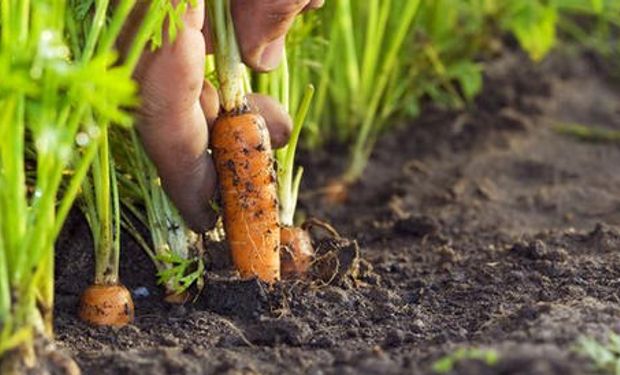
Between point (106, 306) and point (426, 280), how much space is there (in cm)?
72

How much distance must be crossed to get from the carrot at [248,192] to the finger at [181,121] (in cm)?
4

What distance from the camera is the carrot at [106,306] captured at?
2.46 meters

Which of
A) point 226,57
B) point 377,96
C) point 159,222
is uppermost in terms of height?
point 226,57

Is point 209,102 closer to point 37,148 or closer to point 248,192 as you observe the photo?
point 248,192

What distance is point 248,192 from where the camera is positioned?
2.56 metres

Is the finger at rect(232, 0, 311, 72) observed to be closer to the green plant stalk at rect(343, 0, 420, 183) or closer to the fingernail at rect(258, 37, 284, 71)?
the fingernail at rect(258, 37, 284, 71)

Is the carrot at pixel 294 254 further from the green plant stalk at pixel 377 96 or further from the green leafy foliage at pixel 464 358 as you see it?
the green plant stalk at pixel 377 96

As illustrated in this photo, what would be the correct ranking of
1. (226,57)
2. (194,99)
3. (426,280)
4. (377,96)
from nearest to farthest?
(194,99), (226,57), (426,280), (377,96)

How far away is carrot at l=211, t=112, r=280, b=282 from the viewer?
2521 mm

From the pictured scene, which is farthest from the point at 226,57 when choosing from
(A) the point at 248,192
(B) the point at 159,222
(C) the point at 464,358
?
(C) the point at 464,358

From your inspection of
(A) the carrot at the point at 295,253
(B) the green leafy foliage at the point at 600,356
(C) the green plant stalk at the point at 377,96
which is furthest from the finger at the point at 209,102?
(C) the green plant stalk at the point at 377,96

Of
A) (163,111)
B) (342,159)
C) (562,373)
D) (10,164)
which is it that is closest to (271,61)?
(163,111)

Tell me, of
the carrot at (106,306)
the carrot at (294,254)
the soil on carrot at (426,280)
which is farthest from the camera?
the carrot at (294,254)

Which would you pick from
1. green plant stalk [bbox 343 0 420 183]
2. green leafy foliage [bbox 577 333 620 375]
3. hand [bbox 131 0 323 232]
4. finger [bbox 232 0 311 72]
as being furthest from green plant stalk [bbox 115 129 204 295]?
green plant stalk [bbox 343 0 420 183]
